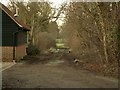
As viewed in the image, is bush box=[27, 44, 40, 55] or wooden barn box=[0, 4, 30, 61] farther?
bush box=[27, 44, 40, 55]

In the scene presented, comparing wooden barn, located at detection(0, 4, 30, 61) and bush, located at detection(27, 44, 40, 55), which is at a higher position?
wooden barn, located at detection(0, 4, 30, 61)

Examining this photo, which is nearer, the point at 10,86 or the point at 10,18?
the point at 10,86

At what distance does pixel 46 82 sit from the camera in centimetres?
1308

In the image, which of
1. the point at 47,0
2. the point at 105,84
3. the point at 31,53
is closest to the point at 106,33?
the point at 105,84

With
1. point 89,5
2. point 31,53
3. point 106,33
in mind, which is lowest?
point 31,53

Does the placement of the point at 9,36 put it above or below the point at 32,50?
above

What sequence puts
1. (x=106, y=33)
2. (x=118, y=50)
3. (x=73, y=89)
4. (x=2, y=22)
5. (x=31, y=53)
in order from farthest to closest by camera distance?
1. (x=31, y=53)
2. (x=2, y=22)
3. (x=106, y=33)
4. (x=118, y=50)
5. (x=73, y=89)

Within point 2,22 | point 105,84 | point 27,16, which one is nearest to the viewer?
point 105,84

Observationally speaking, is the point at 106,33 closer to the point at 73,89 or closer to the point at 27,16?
the point at 73,89

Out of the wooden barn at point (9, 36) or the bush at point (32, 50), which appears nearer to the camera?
the wooden barn at point (9, 36)

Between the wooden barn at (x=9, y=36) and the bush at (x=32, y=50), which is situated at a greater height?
the wooden barn at (x=9, y=36)

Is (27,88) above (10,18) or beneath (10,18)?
beneath

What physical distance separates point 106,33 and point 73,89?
333 inches

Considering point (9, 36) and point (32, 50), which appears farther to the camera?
point (32, 50)
